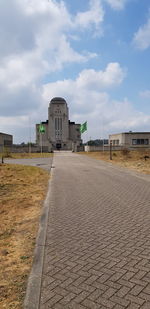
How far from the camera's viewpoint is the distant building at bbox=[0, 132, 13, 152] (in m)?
67.5

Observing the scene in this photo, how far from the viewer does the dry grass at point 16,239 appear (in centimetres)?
316

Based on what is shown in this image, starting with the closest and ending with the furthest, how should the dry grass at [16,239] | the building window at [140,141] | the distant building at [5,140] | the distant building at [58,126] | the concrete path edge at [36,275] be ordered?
the concrete path edge at [36,275], the dry grass at [16,239], the distant building at [5,140], the building window at [140,141], the distant building at [58,126]

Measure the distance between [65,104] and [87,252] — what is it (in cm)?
10605

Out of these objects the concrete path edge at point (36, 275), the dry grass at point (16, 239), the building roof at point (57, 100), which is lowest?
the dry grass at point (16, 239)

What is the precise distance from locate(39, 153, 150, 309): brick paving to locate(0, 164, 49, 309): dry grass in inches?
14.4

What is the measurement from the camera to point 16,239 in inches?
199

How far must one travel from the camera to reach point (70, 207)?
752 centimetres

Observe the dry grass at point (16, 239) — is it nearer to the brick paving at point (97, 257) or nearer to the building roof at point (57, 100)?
the brick paving at point (97, 257)

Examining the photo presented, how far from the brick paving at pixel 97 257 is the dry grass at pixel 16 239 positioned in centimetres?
37

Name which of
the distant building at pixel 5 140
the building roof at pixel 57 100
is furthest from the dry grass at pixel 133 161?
the building roof at pixel 57 100

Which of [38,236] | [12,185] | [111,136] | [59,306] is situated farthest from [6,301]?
[111,136]

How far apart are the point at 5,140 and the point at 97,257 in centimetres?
7110

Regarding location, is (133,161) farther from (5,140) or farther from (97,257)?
(5,140)

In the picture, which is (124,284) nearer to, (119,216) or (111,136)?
(119,216)
